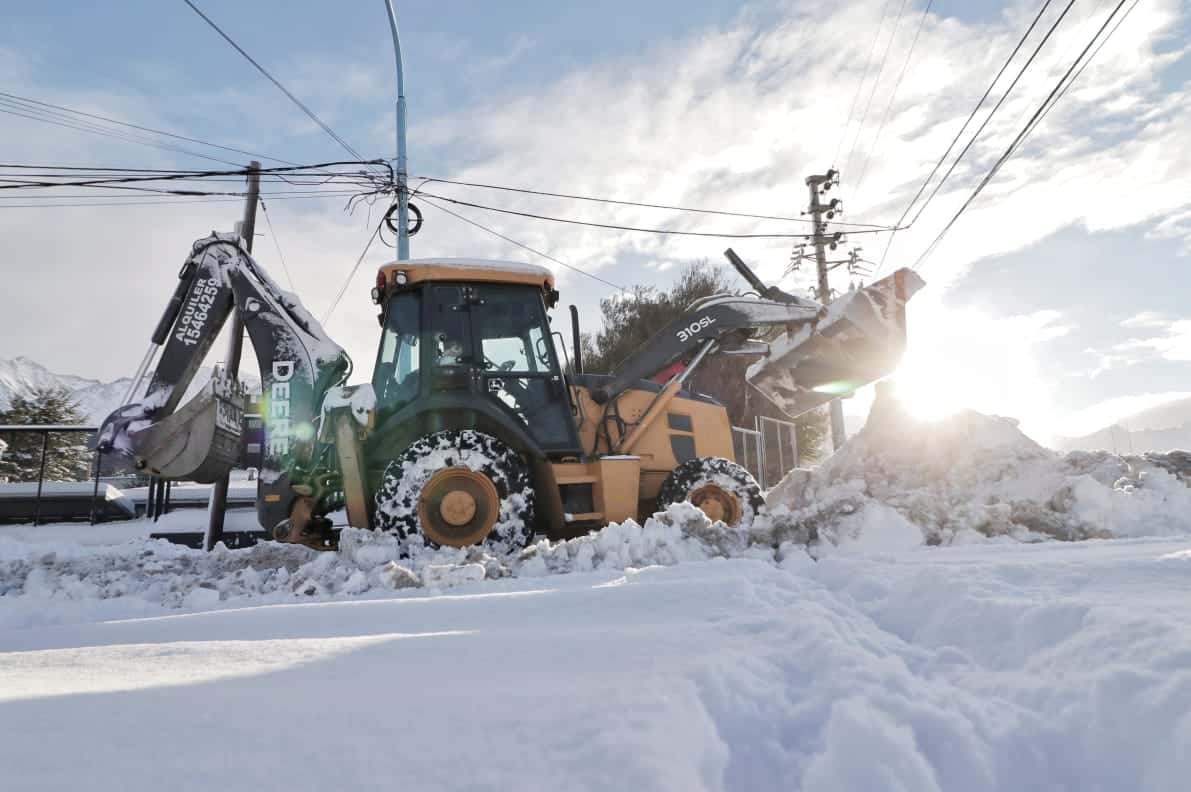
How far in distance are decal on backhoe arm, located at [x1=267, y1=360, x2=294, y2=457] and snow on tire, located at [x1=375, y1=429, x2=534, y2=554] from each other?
3.72 feet

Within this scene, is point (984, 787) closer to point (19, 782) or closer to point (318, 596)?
point (19, 782)

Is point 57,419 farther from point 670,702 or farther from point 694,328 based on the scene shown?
point 670,702

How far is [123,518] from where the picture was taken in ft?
28.5

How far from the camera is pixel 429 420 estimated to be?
509 cm

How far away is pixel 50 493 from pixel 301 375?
534 centimetres

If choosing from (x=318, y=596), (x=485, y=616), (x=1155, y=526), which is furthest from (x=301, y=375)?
(x=1155, y=526)

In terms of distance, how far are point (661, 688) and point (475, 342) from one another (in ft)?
14.7

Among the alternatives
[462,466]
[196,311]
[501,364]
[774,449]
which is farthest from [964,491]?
[774,449]

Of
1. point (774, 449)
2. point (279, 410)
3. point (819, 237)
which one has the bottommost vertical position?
point (279, 410)

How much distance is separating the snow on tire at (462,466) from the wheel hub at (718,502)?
1.68 metres

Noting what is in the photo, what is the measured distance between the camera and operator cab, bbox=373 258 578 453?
5.31 metres

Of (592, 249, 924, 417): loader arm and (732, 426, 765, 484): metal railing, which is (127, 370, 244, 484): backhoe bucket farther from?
(732, 426, 765, 484): metal railing

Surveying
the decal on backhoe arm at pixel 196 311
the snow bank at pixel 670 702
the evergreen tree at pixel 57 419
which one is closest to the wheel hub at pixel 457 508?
the snow bank at pixel 670 702

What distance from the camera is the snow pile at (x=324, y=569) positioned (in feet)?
11.5
